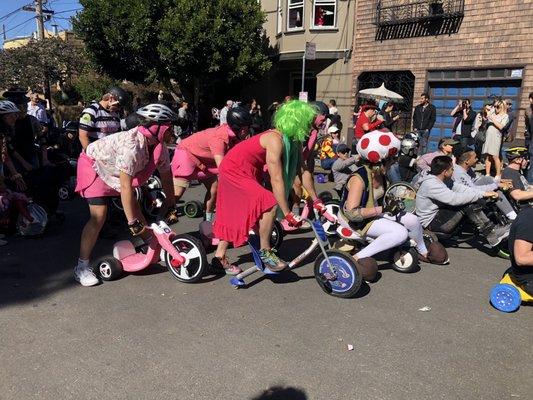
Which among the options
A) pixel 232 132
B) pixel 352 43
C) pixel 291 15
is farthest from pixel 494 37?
pixel 232 132

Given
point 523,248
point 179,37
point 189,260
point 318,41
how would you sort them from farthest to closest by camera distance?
point 318,41 < point 179,37 < point 189,260 < point 523,248

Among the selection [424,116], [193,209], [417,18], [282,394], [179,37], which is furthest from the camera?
[179,37]

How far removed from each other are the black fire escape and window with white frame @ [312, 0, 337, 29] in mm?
2243

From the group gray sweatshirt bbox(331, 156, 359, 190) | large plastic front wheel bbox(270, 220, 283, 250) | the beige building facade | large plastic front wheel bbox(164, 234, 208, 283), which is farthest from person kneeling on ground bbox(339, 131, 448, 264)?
the beige building facade

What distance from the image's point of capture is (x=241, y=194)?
4266 mm

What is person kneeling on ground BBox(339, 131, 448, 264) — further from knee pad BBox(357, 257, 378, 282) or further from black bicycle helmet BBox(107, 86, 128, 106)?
black bicycle helmet BBox(107, 86, 128, 106)

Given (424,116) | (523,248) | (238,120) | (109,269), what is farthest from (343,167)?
(424,116)

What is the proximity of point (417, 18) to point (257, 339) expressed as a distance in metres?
13.4

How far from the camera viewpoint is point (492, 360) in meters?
3.34

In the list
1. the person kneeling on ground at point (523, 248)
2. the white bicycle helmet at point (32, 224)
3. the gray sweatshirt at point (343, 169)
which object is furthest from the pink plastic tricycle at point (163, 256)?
the gray sweatshirt at point (343, 169)

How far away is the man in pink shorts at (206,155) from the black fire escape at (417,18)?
34.8ft

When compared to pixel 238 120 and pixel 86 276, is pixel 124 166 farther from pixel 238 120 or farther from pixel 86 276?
pixel 238 120

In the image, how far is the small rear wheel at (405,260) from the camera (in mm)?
5027

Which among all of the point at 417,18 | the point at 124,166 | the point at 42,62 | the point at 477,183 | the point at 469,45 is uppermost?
the point at 417,18
